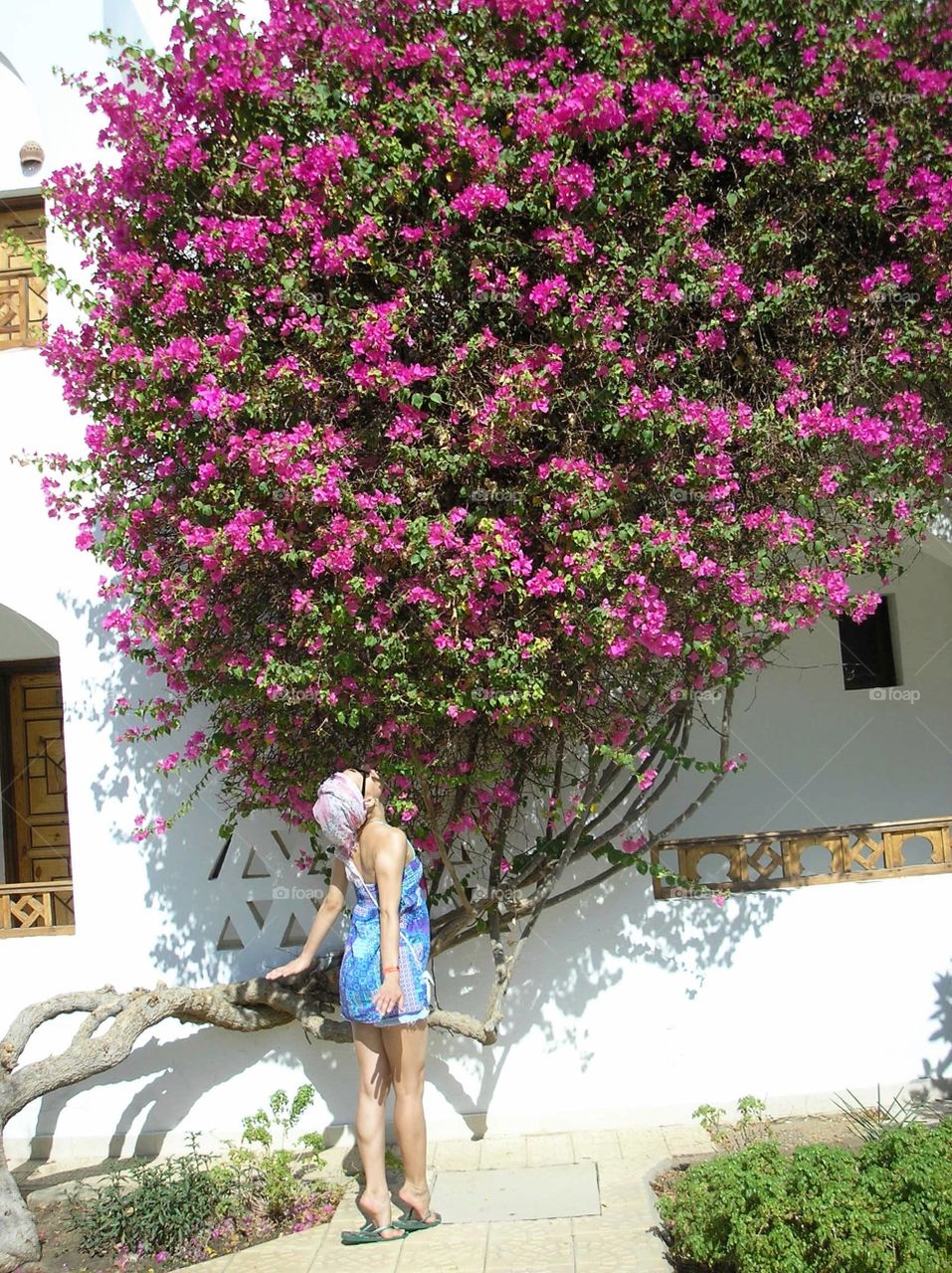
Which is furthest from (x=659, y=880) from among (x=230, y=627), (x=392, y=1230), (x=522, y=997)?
(x=230, y=627)

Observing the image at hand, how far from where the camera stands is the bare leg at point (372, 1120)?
4836 mm

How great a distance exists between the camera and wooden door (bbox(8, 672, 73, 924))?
330 inches

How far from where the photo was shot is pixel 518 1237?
4.77 m

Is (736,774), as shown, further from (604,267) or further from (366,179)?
(366,179)

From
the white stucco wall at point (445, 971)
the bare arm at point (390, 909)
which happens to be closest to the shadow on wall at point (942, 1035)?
the white stucco wall at point (445, 971)

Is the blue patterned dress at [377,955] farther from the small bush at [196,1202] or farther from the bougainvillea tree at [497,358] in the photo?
the small bush at [196,1202]

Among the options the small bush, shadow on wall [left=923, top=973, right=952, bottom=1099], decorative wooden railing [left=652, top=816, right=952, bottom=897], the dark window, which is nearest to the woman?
the small bush

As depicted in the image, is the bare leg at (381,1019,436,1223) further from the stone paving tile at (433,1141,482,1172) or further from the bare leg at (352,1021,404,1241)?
the stone paving tile at (433,1141,482,1172)

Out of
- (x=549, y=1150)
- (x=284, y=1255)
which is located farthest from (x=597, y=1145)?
(x=284, y=1255)

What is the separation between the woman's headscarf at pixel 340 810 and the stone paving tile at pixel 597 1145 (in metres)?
2.03

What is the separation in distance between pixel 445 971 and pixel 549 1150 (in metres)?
0.98

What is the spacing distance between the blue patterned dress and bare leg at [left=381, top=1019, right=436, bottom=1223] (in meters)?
0.09

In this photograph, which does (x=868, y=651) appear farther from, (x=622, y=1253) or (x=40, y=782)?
(x=40, y=782)

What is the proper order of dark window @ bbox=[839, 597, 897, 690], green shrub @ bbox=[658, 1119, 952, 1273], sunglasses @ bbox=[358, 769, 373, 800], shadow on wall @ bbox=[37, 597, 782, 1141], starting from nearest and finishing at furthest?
green shrub @ bbox=[658, 1119, 952, 1273]
sunglasses @ bbox=[358, 769, 373, 800]
shadow on wall @ bbox=[37, 597, 782, 1141]
dark window @ bbox=[839, 597, 897, 690]
